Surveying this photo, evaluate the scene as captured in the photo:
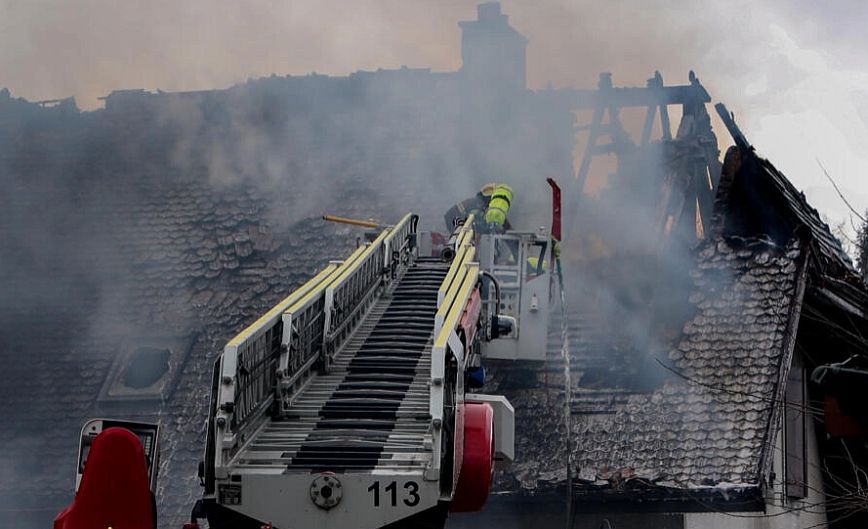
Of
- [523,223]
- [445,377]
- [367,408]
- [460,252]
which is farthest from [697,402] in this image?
[445,377]

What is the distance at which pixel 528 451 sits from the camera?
13414mm

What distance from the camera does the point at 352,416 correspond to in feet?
29.0

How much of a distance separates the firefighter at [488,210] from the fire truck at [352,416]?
1.62 metres

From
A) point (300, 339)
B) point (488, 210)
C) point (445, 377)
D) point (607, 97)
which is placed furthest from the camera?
point (607, 97)

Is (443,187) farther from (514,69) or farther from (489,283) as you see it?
(489,283)

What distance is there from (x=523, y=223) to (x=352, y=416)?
29.0 feet

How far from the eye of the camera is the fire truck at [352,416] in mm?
7707

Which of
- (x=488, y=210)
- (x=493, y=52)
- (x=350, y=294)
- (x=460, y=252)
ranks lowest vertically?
(x=350, y=294)

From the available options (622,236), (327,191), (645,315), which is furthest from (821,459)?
(327,191)

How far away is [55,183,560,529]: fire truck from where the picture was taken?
771 centimetres

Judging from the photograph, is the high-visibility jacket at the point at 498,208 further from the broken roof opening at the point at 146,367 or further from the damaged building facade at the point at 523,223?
the broken roof opening at the point at 146,367

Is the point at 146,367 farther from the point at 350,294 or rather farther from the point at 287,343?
the point at 287,343

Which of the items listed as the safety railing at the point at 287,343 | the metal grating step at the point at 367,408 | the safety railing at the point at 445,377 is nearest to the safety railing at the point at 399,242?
the safety railing at the point at 287,343

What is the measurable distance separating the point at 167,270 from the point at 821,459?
853 cm
